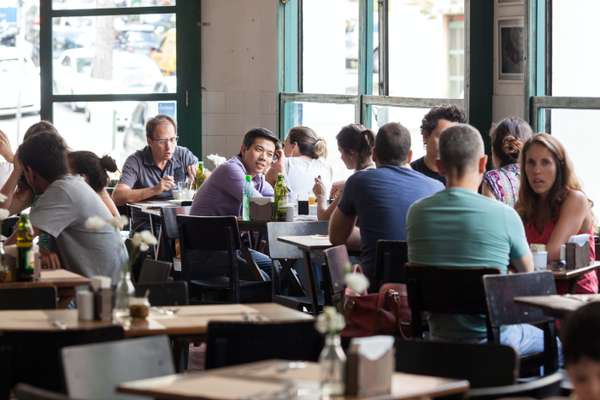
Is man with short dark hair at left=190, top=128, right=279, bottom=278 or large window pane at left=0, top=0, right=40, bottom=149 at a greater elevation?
large window pane at left=0, top=0, right=40, bottom=149

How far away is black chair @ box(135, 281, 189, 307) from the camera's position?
514cm

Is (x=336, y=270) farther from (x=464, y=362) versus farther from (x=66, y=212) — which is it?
(x=464, y=362)

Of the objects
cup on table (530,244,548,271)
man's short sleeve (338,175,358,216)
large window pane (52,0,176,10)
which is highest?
large window pane (52,0,176,10)

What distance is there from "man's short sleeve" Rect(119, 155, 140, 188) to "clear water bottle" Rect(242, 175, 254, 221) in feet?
5.88

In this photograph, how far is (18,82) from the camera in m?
13.2

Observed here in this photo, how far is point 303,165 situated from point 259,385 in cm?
646

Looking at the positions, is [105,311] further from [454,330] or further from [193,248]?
[193,248]

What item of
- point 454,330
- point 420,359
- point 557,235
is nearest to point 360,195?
point 557,235

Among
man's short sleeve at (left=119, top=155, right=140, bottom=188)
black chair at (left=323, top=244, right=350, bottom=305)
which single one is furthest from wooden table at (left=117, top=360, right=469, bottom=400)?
man's short sleeve at (left=119, top=155, right=140, bottom=188)

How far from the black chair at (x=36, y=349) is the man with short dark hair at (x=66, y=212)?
6.89ft

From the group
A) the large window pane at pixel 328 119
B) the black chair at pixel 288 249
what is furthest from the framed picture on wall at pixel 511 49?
A: the large window pane at pixel 328 119

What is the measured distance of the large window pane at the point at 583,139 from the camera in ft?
26.0

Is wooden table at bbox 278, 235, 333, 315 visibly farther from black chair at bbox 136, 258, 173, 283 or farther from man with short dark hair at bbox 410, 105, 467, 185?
black chair at bbox 136, 258, 173, 283

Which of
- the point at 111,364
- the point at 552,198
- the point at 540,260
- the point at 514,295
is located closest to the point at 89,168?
the point at 552,198
